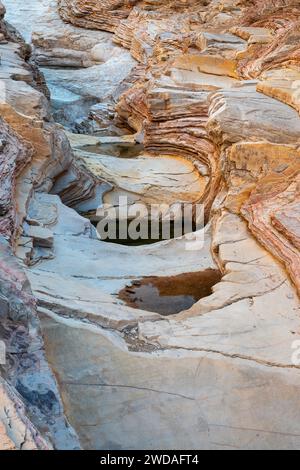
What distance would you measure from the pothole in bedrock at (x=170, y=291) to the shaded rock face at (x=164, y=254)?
6cm

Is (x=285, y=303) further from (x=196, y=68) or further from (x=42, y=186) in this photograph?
(x=196, y=68)

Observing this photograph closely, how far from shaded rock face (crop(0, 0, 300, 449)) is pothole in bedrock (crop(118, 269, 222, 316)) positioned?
55 mm

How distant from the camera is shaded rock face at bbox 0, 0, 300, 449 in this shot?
3.92 m

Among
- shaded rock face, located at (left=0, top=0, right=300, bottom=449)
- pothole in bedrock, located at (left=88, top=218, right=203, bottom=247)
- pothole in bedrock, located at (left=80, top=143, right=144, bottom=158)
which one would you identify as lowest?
pothole in bedrock, located at (left=80, top=143, right=144, bottom=158)

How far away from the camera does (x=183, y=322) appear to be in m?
5.25

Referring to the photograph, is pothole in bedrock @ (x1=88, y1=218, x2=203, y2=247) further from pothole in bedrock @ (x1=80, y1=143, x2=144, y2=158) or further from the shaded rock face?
pothole in bedrock @ (x1=80, y1=143, x2=144, y2=158)

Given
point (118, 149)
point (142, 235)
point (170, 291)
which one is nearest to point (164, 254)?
point (170, 291)

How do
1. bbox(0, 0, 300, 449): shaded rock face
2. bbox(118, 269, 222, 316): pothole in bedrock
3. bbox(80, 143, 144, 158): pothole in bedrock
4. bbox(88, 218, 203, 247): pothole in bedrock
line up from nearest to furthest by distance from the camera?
bbox(0, 0, 300, 449): shaded rock face
bbox(118, 269, 222, 316): pothole in bedrock
bbox(88, 218, 203, 247): pothole in bedrock
bbox(80, 143, 144, 158): pothole in bedrock

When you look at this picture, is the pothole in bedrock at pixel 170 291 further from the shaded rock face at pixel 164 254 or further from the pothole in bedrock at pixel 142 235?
the pothole in bedrock at pixel 142 235

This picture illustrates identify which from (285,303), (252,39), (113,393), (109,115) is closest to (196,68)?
(252,39)

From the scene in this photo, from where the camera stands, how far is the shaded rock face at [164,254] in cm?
392

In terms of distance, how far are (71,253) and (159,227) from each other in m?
2.62

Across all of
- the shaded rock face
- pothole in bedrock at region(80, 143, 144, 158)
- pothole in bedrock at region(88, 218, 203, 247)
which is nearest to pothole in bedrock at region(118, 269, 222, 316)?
the shaded rock face

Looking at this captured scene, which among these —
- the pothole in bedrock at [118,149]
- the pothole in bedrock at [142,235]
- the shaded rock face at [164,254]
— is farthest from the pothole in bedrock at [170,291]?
the pothole in bedrock at [118,149]
